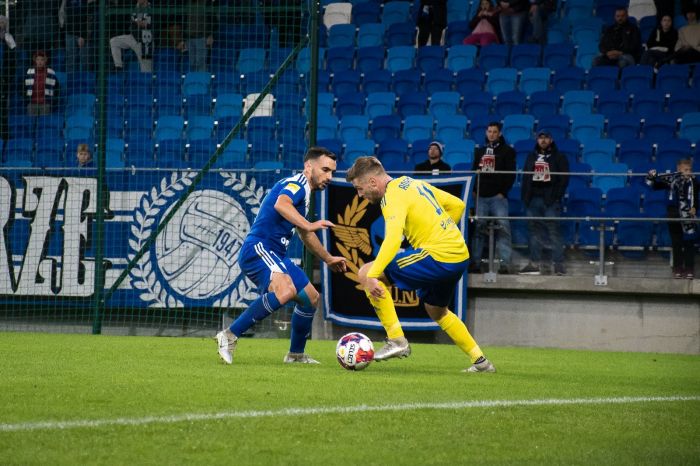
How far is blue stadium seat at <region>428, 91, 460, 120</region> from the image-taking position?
61.8 ft

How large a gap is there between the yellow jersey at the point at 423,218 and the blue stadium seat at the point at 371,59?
12105 mm

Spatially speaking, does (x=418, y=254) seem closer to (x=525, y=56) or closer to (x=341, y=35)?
(x=525, y=56)

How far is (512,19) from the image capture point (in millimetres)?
19641

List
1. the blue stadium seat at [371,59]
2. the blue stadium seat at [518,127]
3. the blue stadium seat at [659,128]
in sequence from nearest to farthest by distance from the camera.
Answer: the blue stadium seat at [659,128], the blue stadium seat at [518,127], the blue stadium seat at [371,59]

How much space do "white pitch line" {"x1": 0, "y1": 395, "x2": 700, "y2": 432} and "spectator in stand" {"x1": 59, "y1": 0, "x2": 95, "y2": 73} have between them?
10.8 meters

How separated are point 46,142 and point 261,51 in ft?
12.1

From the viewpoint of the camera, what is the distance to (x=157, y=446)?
463cm

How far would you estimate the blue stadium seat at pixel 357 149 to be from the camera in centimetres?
1783

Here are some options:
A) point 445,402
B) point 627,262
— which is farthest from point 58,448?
point 627,262

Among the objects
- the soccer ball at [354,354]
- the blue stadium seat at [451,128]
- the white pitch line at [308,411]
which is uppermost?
the blue stadium seat at [451,128]

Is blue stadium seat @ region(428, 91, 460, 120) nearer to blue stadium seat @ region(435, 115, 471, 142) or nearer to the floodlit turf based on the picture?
blue stadium seat @ region(435, 115, 471, 142)

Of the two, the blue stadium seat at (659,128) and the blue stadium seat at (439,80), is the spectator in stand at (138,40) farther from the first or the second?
the blue stadium seat at (659,128)

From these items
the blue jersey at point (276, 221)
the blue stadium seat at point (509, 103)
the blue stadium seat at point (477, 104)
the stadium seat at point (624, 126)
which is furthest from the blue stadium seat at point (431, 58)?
the blue jersey at point (276, 221)

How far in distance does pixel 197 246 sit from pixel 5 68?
5.10 metres
